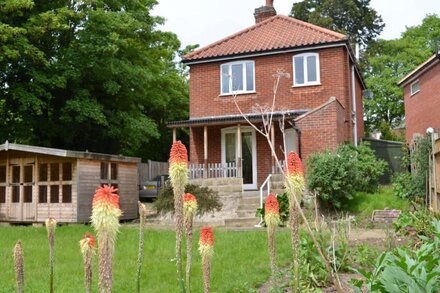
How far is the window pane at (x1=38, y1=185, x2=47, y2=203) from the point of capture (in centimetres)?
1819

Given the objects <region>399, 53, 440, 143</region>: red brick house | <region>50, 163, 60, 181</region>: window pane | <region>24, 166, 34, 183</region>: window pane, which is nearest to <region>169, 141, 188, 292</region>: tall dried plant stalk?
<region>50, 163, 60, 181</region>: window pane

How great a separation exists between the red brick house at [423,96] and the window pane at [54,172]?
1677 centimetres

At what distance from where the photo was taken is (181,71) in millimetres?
44094

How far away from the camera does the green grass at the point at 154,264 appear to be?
283 inches

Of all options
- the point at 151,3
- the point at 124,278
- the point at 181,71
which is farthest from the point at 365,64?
the point at 124,278

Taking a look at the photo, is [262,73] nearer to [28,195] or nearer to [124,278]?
[28,195]

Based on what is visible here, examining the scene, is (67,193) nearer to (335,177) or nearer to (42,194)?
(42,194)

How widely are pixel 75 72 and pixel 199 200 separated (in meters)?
10.4

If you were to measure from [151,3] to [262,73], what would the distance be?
12532mm

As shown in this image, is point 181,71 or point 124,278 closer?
point 124,278

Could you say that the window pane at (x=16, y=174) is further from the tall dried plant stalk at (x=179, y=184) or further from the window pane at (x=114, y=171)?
the tall dried plant stalk at (x=179, y=184)

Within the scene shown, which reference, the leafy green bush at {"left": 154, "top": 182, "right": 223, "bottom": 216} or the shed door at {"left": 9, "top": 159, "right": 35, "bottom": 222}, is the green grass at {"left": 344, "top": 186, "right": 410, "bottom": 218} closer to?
the leafy green bush at {"left": 154, "top": 182, "right": 223, "bottom": 216}

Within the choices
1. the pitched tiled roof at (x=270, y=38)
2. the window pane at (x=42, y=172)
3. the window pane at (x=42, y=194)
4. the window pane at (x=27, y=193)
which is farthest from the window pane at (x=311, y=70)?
the window pane at (x=27, y=193)

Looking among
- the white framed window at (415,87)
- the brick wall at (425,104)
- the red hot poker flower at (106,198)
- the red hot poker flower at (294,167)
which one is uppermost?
the white framed window at (415,87)
